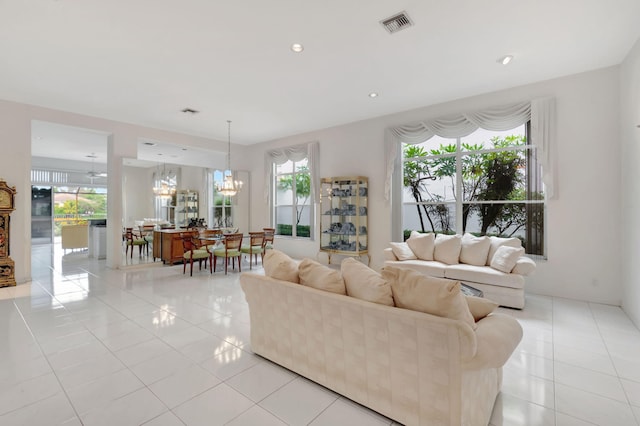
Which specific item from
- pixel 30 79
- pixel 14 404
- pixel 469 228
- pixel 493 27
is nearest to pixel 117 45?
pixel 30 79

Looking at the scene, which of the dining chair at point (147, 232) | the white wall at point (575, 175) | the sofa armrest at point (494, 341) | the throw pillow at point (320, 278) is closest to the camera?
the sofa armrest at point (494, 341)

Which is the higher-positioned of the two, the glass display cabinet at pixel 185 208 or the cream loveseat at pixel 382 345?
the glass display cabinet at pixel 185 208

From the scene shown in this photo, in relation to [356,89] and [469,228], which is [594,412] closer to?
[469,228]

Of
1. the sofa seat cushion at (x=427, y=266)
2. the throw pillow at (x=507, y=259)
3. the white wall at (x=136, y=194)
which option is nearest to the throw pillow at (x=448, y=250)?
the sofa seat cushion at (x=427, y=266)

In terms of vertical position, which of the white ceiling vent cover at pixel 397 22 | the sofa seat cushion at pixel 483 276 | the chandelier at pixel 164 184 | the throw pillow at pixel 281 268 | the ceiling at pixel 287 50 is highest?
the ceiling at pixel 287 50

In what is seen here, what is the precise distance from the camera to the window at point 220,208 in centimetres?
780

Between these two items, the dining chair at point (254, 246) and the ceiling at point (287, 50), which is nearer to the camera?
the ceiling at point (287, 50)

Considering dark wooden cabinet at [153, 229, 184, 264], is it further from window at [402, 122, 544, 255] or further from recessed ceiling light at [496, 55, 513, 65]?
recessed ceiling light at [496, 55, 513, 65]

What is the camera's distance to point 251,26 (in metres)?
3.00

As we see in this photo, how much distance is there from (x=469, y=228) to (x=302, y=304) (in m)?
4.05

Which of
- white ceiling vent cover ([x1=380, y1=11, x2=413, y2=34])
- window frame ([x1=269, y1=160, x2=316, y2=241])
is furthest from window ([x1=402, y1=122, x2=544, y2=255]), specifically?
white ceiling vent cover ([x1=380, y1=11, x2=413, y2=34])

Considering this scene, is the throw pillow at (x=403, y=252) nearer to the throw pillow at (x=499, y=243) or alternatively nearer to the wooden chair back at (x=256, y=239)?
the throw pillow at (x=499, y=243)

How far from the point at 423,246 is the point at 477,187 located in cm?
141

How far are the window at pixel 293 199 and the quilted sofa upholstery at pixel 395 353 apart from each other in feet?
16.7
